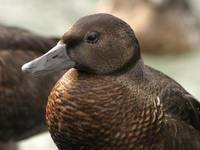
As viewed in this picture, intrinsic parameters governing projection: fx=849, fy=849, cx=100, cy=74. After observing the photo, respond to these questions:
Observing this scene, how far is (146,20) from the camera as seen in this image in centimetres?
973

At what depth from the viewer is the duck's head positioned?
4043mm

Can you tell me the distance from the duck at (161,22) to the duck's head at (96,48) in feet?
17.2

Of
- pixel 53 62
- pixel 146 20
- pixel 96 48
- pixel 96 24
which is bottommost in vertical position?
pixel 146 20

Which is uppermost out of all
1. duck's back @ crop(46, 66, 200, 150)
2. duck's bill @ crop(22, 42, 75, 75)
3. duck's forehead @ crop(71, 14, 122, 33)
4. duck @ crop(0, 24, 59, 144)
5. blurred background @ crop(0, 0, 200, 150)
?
duck's forehead @ crop(71, 14, 122, 33)

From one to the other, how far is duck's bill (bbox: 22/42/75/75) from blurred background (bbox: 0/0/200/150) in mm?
4824

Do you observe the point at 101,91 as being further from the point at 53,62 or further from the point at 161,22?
the point at 161,22

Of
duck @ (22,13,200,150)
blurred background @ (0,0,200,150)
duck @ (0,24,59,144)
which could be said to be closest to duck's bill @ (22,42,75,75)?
duck @ (22,13,200,150)

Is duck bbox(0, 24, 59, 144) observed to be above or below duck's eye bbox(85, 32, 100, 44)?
below

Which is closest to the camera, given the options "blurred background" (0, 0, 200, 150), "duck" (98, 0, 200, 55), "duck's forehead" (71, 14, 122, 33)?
"duck's forehead" (71, 14, 122, 33)

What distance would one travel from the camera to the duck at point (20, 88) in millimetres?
5457

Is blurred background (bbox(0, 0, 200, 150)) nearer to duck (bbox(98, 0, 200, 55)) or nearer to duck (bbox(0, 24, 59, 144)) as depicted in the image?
duck (bbox(98, 0, 200, 55))

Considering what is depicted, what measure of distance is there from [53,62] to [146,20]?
5692 mm

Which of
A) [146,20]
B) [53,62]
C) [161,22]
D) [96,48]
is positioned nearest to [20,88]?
[53,62]

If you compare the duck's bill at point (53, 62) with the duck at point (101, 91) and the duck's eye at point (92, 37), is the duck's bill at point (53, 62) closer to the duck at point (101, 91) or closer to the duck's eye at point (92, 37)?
the duck at point (101, 91)
